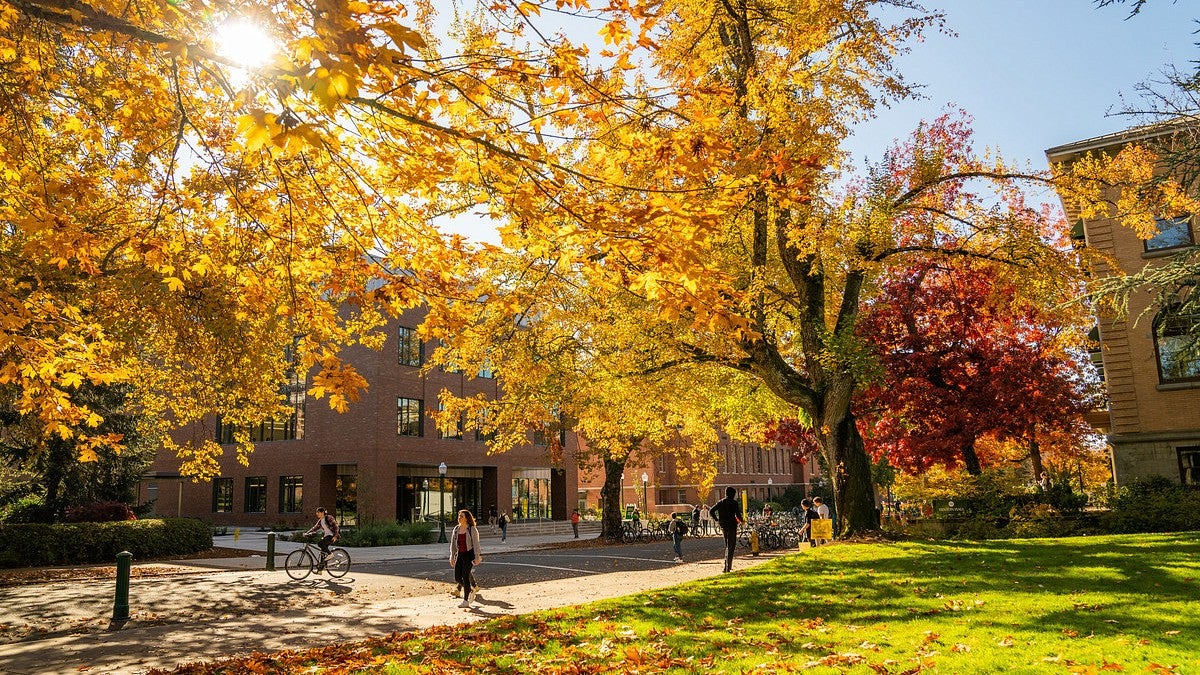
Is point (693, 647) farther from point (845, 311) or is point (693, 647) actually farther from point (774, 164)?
point (845, 311)

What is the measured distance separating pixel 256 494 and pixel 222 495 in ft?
13.4

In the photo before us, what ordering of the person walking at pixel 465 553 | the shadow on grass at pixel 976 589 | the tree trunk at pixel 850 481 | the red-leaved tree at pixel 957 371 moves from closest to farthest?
1. the shadow on grass at pixel 976 589
2. the person walking at pixel 465 553
3. the tree trunk at pixel 850 481
4. the red-leaved tree at pixel 957 371

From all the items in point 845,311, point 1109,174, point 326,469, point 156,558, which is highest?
point 1109,174

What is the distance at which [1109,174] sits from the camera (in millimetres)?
15281

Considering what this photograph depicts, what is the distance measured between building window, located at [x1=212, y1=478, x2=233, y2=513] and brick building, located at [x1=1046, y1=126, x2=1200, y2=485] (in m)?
47.3

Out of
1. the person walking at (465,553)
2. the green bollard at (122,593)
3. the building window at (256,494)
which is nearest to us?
the green bollard at (122,593)

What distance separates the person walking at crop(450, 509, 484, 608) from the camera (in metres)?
13.0

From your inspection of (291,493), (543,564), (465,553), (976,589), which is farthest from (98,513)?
(976,589)

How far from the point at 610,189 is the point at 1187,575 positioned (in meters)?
9.95

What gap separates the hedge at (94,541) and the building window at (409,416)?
16451 mm

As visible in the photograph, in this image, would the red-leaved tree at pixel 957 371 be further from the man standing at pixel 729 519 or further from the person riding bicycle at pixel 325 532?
the person riding bicycle at pixel 325 532

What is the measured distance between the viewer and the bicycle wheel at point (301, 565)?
1794 centimetres

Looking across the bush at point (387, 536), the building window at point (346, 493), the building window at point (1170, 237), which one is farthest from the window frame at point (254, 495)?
the building window at point (1170, 237)

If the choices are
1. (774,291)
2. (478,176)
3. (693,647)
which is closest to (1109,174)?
(774,291)
